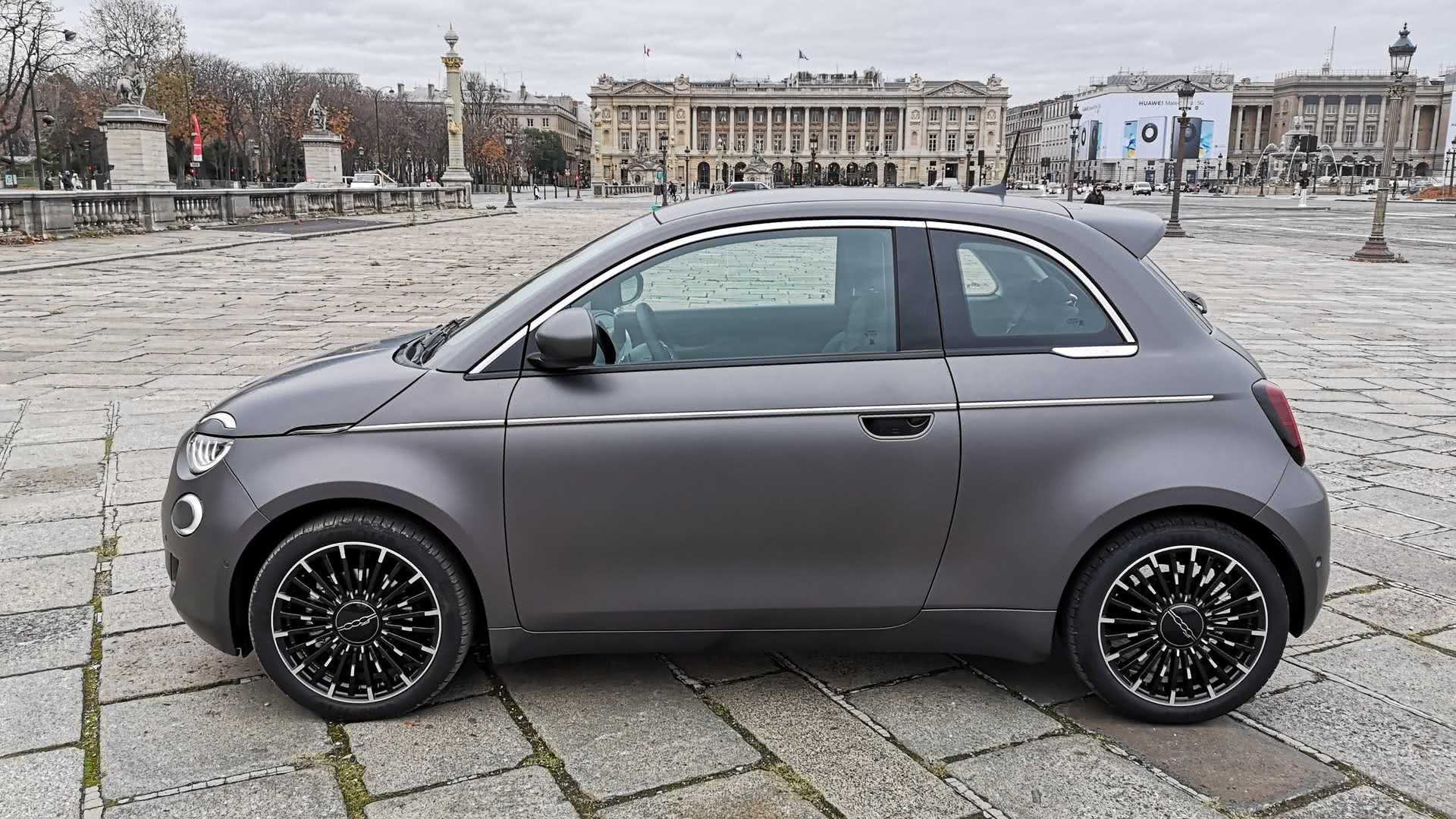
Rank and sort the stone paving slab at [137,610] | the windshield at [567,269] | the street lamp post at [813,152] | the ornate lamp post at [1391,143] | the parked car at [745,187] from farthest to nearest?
the street lamp post at [813,152], the ornate lamp post at [1391,143], the parked car at [745,187], the stone paving slab at [137,610], the windshield at [567,269]

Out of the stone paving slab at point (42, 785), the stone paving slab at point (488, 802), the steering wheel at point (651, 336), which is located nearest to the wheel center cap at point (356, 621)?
the stone paving slab at point (488, 802)

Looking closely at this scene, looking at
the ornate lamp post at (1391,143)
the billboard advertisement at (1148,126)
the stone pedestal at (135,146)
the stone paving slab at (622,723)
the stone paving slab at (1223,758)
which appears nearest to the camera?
the stone paving slab at (1223,758)

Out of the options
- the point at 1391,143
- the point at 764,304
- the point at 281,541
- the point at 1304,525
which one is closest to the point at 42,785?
the point at 281,541

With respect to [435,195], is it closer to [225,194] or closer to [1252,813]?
[225,194]

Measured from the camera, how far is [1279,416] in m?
3.26

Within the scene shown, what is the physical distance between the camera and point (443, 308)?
14164 mm

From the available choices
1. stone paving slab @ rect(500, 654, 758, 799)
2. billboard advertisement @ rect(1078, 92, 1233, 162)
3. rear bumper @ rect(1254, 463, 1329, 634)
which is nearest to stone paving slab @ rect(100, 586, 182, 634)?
stone paving slab @ rect(500, 654, 758, 799)

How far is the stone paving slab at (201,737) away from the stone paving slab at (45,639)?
1.70 feet

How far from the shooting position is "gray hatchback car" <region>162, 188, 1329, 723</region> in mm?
3164

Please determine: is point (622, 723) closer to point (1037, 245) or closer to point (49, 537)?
point (1037, 245)

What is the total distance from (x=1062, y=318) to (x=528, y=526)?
1701 mm

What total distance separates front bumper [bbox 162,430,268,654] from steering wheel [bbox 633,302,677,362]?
123 cm

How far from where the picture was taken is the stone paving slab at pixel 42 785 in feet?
9.27

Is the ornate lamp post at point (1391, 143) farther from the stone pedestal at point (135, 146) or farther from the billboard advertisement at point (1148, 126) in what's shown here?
the billboard advertisement at point (1148, 126)
